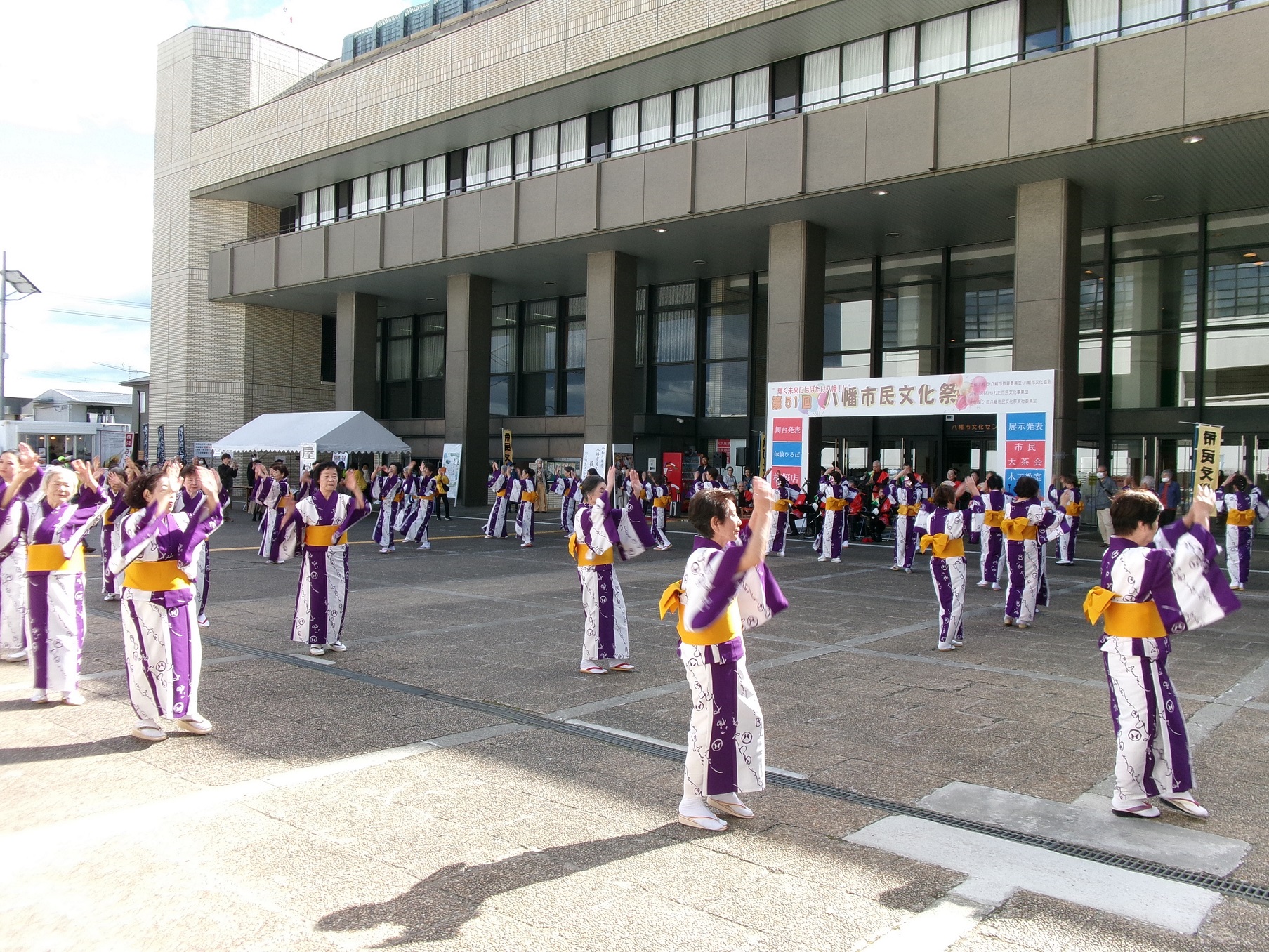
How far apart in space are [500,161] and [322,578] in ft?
71.3

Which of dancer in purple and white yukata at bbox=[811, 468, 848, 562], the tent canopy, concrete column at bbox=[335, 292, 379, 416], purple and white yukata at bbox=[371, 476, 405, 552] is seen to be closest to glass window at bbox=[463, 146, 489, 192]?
concrete column at bbox=[335, 292, 379, 416]

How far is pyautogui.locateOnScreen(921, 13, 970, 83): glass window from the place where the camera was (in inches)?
756

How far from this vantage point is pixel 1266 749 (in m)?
5.75

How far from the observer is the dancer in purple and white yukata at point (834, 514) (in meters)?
17.1

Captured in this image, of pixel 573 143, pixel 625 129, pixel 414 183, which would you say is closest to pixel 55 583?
pixel 625 129

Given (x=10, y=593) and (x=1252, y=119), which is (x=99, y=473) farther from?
(x=1252, y=119)

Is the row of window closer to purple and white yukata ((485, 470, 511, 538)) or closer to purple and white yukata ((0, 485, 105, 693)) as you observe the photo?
purple and white yukata ((485, 470, 511, 538))

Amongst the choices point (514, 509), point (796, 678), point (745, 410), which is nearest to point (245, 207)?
point (514, 509)

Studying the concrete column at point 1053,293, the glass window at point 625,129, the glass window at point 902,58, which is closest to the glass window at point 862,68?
the glass window at point 902,58

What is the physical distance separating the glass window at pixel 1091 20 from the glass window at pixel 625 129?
10430 mm

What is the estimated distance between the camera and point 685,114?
23.4 m

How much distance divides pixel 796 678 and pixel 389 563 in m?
10.3

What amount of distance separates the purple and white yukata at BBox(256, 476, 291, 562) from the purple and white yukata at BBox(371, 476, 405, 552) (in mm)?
2063

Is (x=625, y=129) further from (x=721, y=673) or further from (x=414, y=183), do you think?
(x=721, y=673)
